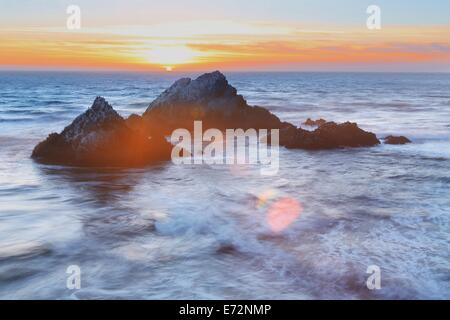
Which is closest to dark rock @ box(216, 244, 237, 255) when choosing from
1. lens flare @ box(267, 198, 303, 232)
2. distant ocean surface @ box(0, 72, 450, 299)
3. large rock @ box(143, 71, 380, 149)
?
distant ocean surface @ box(0, 72, 450, 299)

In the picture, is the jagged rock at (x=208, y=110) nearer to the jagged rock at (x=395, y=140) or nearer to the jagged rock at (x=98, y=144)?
the jagged rock at (x=395, y=140)

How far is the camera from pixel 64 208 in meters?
13.0

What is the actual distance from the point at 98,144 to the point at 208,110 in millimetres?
12467

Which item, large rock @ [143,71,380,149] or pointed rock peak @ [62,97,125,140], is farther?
large rock @ [143,71,380,149]

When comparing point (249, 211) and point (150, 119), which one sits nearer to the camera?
point (249, 211)

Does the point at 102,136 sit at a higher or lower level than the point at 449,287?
higher

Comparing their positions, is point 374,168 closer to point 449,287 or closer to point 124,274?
point 449,287

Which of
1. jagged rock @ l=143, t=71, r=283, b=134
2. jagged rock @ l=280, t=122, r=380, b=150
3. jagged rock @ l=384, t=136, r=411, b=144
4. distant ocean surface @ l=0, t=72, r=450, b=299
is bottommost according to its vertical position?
distant ocean surface @ l=0, t=72, r=450, b=299

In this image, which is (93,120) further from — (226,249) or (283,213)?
(226,249)

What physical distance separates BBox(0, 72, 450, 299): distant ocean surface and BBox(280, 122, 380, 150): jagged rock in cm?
311

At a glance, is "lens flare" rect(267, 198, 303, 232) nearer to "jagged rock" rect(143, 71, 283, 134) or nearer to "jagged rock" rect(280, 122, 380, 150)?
"jagged rock" rect(280, 122, 380, 150)

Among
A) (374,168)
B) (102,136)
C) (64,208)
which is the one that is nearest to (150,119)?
(102,136)

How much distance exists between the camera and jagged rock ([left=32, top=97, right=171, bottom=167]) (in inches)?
722
